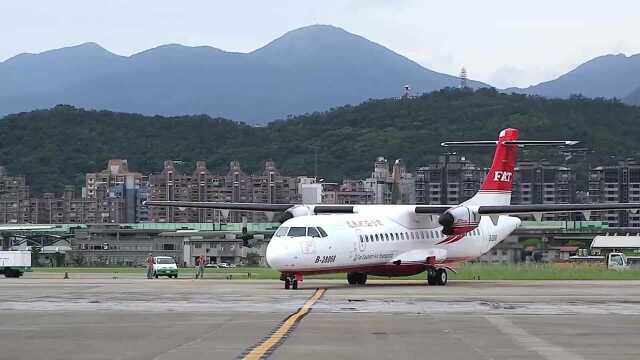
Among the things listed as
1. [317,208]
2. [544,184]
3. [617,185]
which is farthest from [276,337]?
[617,185]

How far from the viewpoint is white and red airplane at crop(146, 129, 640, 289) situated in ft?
127

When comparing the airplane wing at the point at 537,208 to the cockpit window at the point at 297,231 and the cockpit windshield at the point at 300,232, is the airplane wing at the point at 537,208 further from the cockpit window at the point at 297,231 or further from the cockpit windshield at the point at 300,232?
the cockpit window at the point at 297,231

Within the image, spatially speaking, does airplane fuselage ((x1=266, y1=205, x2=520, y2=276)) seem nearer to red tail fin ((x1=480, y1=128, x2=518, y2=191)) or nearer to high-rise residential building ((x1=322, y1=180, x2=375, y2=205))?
red tail fin ((x1=480, y1=128, x2=518, y2=191))

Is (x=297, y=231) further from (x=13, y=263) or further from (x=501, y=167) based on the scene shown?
(x=13, y=263)

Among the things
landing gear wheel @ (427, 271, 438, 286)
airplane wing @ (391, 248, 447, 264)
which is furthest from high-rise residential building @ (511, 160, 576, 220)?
landing gear wheel @ (427, 271, 438, 286)

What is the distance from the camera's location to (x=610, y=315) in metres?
25.2

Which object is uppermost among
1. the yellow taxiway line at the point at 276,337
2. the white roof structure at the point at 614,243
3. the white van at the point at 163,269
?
the yellow taxiway line at the point at 276,337

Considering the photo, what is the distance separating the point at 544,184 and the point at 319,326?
546 ft

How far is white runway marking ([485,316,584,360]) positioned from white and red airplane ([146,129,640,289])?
15.8 metres

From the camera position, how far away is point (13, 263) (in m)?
61.6

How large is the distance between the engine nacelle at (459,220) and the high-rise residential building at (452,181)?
128 metres

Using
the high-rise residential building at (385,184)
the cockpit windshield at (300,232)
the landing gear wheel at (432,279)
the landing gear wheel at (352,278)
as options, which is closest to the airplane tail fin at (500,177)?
the landing gear wheel at (432,279)

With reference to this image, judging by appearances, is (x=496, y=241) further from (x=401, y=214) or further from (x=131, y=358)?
(x=131, y=358)

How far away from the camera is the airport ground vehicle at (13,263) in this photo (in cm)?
6097
